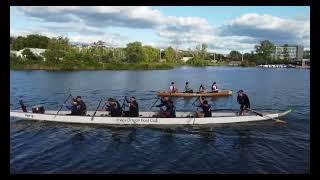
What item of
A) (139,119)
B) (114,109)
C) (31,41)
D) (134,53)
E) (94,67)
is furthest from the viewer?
(31,41)

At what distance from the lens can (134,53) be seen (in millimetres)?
113250

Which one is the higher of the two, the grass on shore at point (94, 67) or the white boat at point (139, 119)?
the grass on shore at point (94, 67)

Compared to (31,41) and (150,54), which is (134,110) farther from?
(31,41)

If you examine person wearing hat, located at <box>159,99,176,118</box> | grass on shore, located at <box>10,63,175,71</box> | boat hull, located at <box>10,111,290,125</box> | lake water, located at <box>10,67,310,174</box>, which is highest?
grass on shore, located at <box>10,63,175,71</box>

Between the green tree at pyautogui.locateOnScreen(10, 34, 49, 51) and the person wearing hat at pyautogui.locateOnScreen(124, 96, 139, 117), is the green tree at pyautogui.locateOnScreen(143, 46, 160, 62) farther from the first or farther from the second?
the person wearing hat at pyautogui.locateOnScreen(124, 96, 139, 117)

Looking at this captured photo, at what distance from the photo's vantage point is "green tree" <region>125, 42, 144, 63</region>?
370 ft

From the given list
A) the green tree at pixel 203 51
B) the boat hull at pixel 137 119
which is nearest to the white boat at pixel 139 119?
the boat hull at pixel 137 119

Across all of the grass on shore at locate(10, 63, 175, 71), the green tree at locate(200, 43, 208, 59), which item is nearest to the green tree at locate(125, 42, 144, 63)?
the grass on shore at locate(10, 63, 175, 71)

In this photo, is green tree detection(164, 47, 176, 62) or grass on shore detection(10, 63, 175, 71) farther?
green tree detection(164, 47, 176, 62)

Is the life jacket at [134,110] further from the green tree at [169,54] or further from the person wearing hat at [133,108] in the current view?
the green tree at [169,54]

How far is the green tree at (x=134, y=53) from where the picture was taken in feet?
370

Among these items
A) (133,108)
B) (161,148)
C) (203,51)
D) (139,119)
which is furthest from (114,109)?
(203,51)
